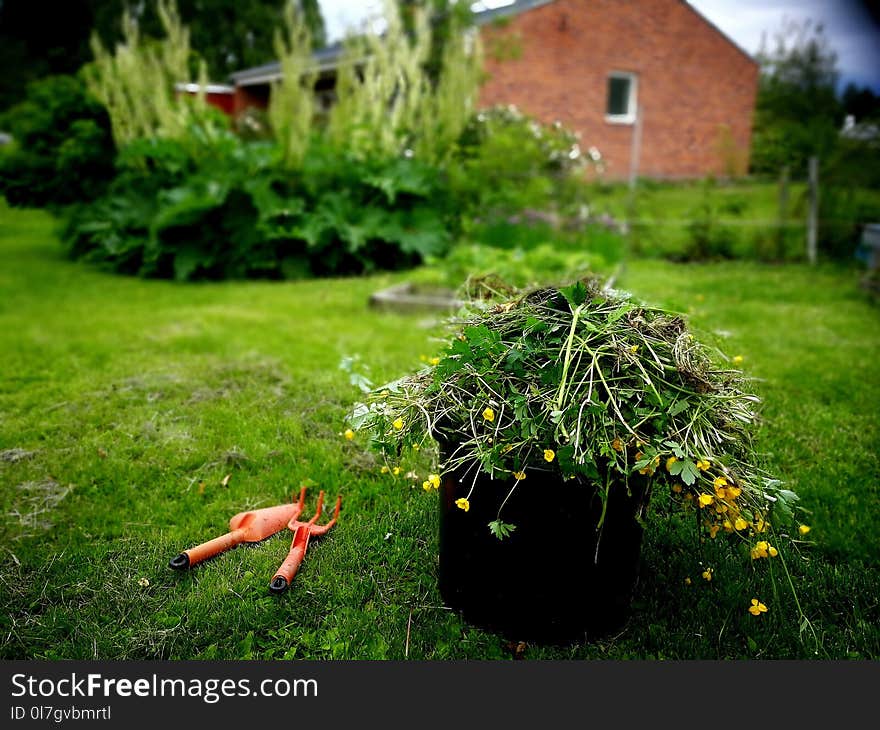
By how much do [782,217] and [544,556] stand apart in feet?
25.7

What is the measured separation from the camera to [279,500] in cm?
248

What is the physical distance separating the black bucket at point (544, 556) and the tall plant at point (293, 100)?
5.80 m

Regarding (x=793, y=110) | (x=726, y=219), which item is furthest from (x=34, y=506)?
(x=793, y=110)

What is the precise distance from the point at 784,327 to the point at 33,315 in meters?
5.52

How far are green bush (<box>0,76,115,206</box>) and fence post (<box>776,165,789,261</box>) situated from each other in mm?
7906

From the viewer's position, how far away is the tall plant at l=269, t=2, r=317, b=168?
6738 millimetres

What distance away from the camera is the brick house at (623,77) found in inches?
565

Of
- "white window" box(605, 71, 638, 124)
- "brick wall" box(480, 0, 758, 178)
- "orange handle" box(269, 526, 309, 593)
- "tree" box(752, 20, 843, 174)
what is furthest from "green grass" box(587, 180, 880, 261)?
"white window" box(605, 71, 638, 124)

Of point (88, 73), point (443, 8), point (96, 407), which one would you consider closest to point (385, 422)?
point (96, 407)

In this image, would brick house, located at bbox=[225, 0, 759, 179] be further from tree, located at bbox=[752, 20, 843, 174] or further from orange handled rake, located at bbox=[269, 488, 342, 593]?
orange handled rake, located at bbox=[269, 488, 342, 593]

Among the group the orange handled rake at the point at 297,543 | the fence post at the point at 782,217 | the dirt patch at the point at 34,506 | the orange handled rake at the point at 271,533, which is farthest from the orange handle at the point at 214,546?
the fence post at the point at 782,217

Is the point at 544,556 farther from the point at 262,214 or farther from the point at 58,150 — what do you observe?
the point at 58,150

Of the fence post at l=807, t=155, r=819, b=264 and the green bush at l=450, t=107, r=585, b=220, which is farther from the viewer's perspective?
the fence post at l=807, t=155, r=819, b=264

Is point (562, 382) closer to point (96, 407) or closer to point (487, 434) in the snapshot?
point (487, 434)
